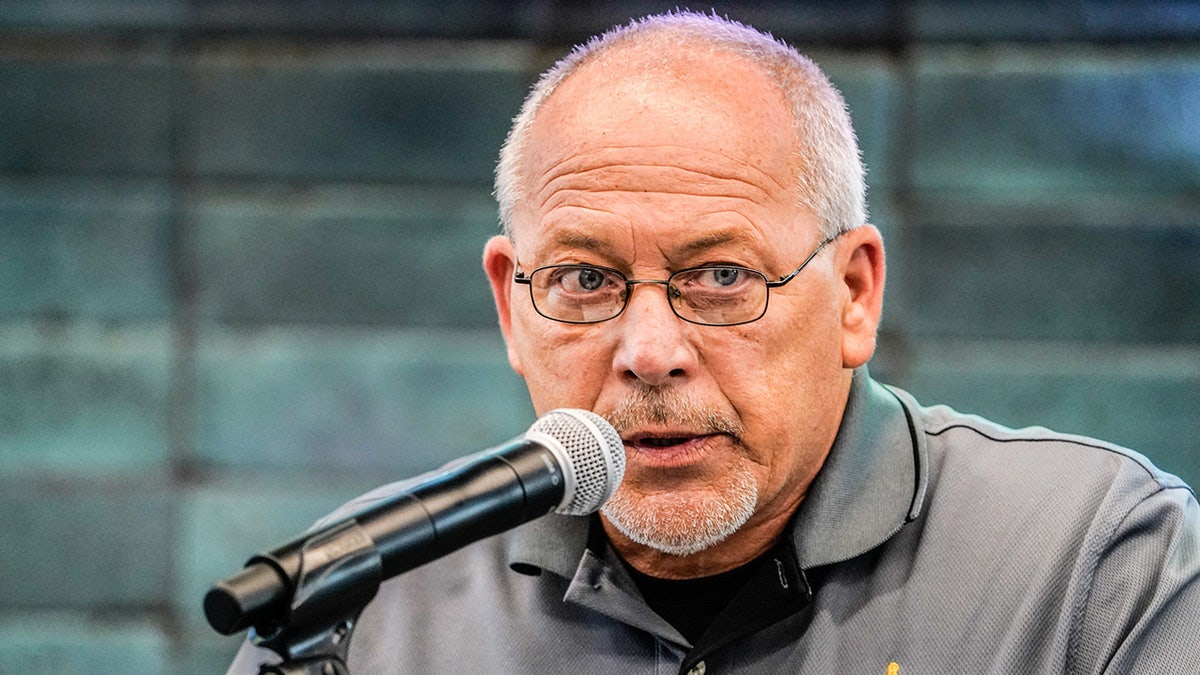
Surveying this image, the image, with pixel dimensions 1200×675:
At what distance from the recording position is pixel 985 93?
315 centimetres

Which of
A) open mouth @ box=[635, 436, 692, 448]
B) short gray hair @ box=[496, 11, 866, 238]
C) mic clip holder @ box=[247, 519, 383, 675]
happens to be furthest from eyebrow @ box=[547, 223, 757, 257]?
mic clip holder @ box=[247, 519, 383, 675]

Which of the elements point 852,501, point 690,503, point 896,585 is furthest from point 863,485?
point 690,503

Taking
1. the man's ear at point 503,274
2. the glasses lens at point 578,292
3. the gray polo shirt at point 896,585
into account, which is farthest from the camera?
the man's ear at point 503,274

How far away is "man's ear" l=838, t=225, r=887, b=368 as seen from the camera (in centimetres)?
197

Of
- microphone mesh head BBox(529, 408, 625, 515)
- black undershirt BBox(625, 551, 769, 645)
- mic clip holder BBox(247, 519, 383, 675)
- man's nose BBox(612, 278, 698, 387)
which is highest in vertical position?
man's nose BBox(612, 278, 698, 387)

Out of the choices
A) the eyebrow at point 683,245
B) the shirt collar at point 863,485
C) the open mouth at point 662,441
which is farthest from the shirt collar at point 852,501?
the eyebrow at point 683,245

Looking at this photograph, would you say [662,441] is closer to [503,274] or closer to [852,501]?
[852,501]

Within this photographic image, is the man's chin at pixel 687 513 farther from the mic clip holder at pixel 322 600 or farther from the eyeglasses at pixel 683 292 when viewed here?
the mic clip holder at pixel 322 600

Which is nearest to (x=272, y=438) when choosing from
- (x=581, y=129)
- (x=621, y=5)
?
(x=621, y=5)

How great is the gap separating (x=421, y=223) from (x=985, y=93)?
147 cm

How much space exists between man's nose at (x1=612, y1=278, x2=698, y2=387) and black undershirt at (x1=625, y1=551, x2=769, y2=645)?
1.22 feet

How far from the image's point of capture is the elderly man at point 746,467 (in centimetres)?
177

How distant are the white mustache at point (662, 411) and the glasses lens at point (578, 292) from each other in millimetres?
149

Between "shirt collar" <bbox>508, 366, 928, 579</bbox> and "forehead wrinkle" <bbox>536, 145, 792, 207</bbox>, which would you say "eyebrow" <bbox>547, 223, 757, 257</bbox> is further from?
"shirt collar" <bbox>508, 366, 928, 579</bbox>
